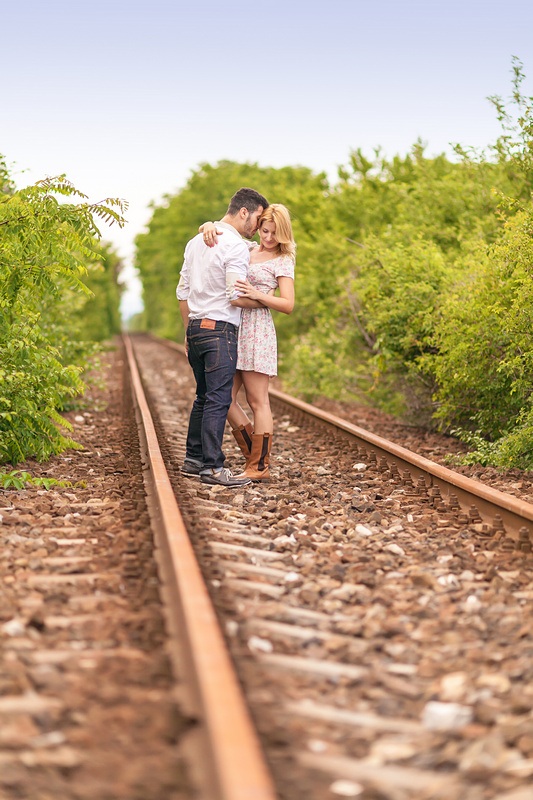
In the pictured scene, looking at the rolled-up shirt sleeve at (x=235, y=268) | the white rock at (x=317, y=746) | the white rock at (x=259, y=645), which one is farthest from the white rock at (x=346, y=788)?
the rolled-up shirt sleeve at (x=235, y=268)

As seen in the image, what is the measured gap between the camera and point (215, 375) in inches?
264

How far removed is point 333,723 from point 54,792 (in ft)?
2.87

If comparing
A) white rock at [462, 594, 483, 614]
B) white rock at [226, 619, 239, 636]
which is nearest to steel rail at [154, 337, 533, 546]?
white rock at [462, 594, 483, 614]

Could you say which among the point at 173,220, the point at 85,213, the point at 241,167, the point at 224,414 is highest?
the point at 241,167

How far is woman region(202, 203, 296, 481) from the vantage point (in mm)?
6777

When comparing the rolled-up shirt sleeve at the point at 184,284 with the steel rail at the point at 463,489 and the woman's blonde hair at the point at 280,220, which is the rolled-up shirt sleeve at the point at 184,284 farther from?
the steel rail at the point at 463,489

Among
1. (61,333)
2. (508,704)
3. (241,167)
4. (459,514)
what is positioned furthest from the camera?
(241,167)

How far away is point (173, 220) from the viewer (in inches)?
2160

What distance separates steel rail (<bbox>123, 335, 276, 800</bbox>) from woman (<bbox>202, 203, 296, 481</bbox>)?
250cm

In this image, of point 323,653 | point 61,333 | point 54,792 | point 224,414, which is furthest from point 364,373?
point 54,792

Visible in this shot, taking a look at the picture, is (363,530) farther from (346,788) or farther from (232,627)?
(346,788)

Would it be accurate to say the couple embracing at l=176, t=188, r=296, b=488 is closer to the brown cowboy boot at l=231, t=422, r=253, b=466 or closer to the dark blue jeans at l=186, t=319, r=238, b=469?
the dark blue jeans at l=186, t=319, r=238, b=469

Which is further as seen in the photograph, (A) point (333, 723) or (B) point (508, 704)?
(B) point (508, 704)

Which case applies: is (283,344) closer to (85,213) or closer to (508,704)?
(85,213)
